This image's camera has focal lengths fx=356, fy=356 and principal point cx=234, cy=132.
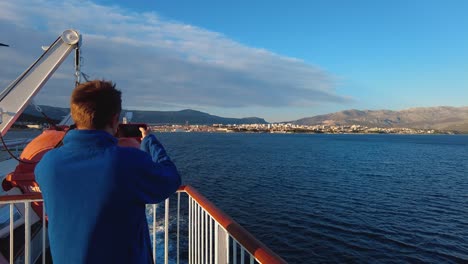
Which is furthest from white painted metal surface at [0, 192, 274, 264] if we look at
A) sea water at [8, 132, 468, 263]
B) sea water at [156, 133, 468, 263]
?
sea water at [156, 133, 468, 263]

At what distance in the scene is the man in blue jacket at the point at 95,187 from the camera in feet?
5.52

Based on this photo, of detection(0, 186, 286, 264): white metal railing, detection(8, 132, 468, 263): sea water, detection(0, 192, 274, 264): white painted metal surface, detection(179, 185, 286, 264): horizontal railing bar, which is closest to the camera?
detection(179, 185, 286, 264): horizontal railing bar

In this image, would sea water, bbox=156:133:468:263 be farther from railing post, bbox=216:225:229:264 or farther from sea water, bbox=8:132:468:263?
railing post, bbox=216:225:229:264

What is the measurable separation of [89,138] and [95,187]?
0.24m

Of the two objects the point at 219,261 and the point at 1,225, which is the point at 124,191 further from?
the point at 1,225

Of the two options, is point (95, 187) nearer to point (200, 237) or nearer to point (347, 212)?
point (200, 237)

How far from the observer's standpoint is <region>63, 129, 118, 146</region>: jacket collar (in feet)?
5.69

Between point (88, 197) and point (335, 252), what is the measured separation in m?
15.8

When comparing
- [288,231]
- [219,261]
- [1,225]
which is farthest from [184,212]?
[219,261]

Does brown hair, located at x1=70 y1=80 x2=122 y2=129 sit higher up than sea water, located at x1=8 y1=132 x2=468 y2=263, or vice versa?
brown hair, located at x1=70 y1=80 x2=122 y2=129

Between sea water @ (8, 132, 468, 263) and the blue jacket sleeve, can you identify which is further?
sea water @ (8, 132, 468, 263)

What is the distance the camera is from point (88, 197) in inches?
66.3

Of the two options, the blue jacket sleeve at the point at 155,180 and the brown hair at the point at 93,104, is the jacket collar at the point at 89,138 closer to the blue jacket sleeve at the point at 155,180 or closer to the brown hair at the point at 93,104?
the brown hair at the point at 93,104

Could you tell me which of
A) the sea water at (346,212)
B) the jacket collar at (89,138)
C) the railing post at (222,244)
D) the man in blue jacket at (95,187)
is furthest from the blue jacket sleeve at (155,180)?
the sea water at (346,212)
